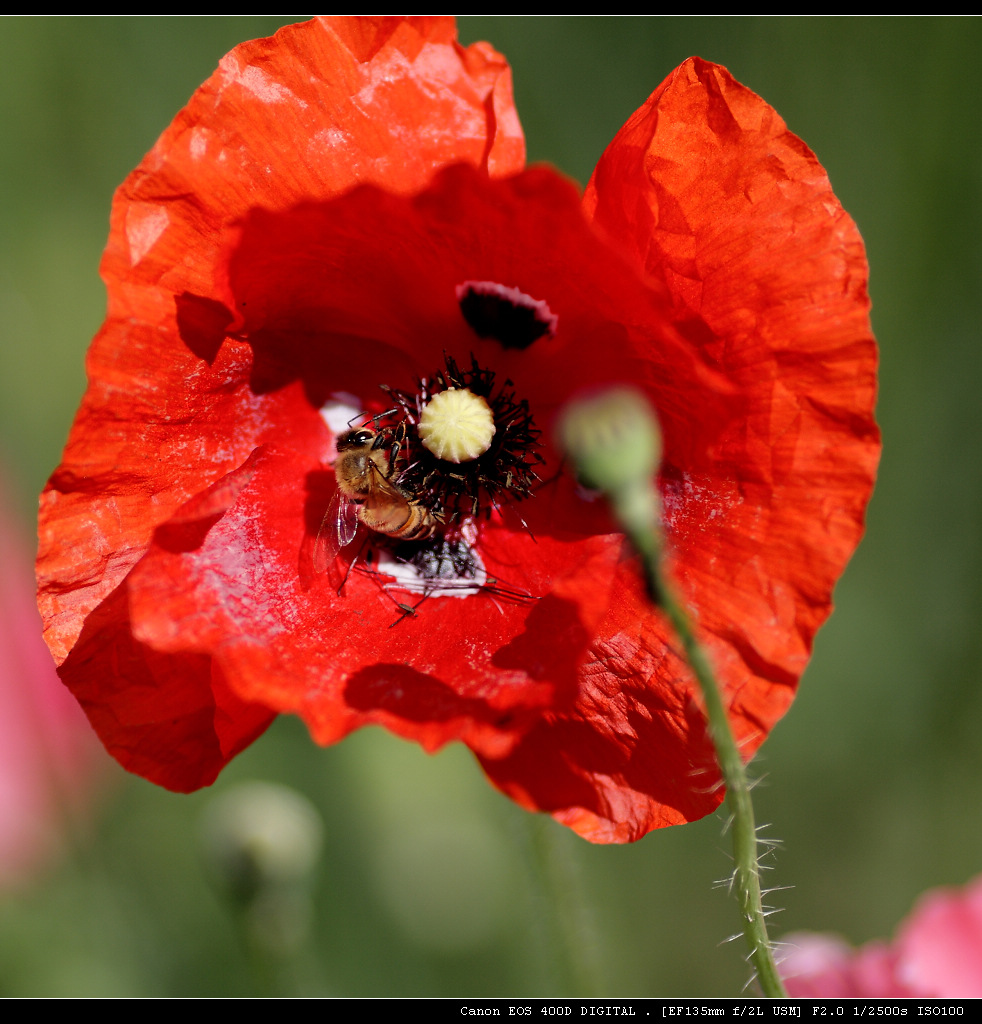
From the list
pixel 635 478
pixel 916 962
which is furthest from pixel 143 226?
pixel 916 962

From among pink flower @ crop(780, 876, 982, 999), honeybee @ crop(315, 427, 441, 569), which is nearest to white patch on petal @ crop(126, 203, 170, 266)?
honeybee @ crop(315, 427, 441, 569)

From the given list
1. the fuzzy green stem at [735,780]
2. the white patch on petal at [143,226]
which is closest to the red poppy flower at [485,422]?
the white patch on petal at [143,226]

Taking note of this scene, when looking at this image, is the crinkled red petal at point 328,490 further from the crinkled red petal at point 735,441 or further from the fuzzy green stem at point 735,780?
the fuzzy green stem at point 735,780

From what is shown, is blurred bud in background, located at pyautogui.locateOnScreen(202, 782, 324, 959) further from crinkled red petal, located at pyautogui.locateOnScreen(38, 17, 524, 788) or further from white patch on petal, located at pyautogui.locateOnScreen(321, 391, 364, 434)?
white patch on petal, located at pyautogui.locateOnScreen(321, 391, 364, 434)

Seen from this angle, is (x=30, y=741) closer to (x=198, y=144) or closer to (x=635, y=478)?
(x=198, y=144)
